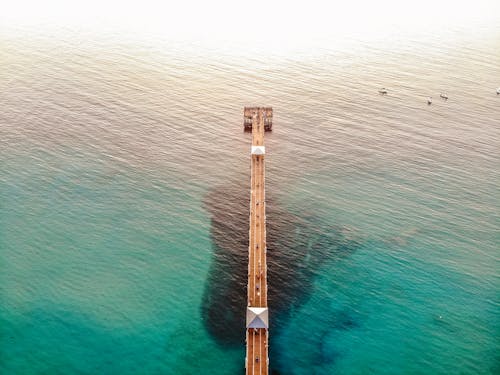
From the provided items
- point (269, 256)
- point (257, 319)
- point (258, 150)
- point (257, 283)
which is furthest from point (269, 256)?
point (258, 150)

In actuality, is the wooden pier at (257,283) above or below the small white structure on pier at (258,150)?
below

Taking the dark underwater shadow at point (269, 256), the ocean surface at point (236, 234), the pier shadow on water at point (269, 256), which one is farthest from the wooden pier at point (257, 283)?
the dark underwater shadow at point (269, 256)

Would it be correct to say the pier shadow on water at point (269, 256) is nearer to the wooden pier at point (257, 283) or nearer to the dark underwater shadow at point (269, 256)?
the dark underwater shadow at point (269, 256)

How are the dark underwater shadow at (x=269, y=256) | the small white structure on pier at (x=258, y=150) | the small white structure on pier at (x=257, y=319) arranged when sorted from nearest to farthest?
the small white structure on pier at (x=257, y=319) < the dark underwater shadow at (x=269, y=256) < the small white structure on pier at (x=258, y=150)

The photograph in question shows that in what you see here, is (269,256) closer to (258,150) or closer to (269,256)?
(269,256)

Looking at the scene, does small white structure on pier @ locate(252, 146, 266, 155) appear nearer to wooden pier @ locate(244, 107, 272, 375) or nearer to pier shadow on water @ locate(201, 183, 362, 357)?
wooden pier @ locate(244, 107, 272, 375)

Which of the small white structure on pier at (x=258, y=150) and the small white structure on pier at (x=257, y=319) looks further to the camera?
the small white structure on pier at (x=258, y=150)
